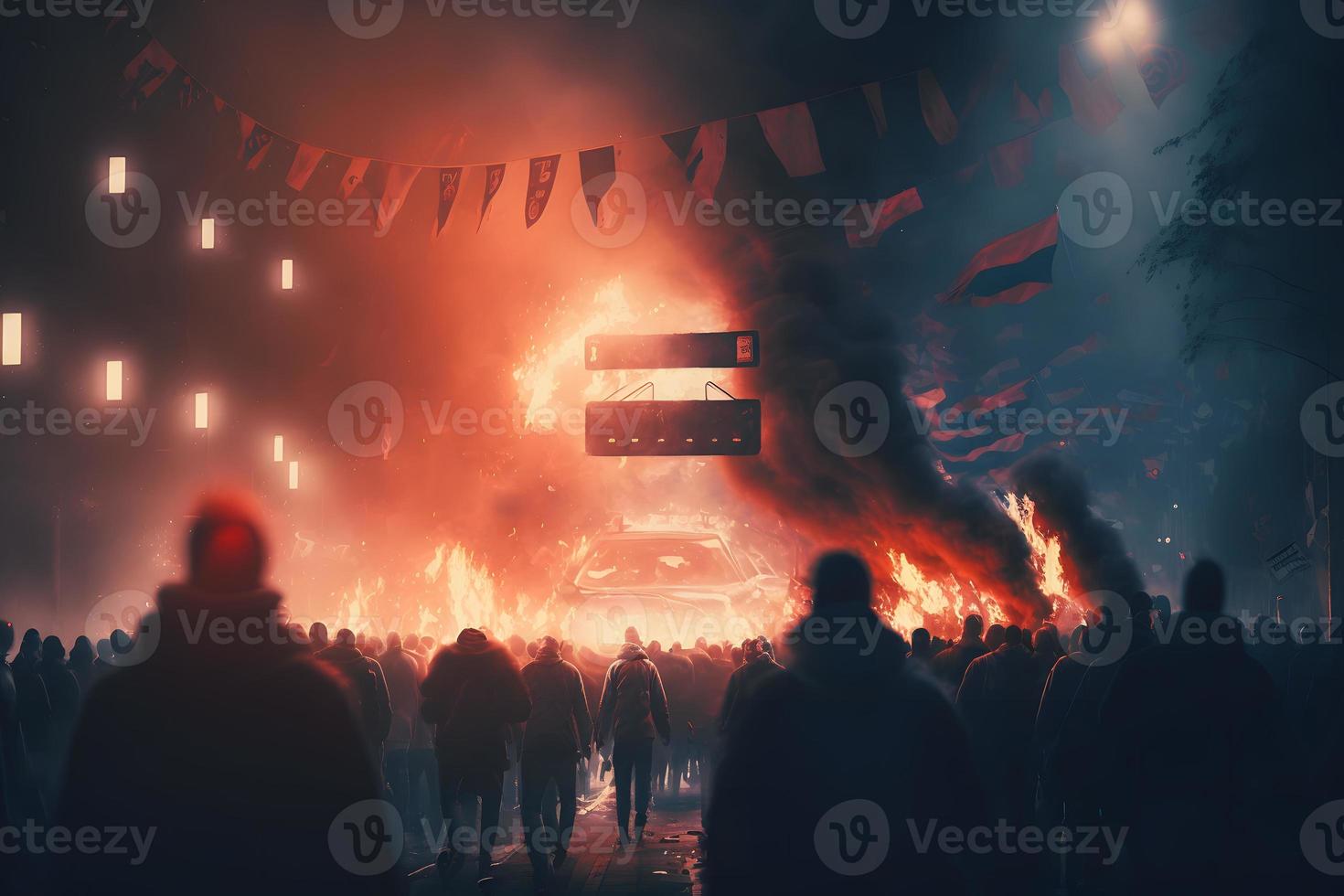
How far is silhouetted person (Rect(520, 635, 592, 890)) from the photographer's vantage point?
30.2 ft

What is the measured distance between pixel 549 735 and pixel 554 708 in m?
0.21

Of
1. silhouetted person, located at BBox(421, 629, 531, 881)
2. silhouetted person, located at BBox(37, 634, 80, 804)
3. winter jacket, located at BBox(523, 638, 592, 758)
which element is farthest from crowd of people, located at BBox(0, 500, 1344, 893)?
silhouetted person, located at BBox(37, 634, 80, 804)

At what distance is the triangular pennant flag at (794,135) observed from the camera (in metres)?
15.6

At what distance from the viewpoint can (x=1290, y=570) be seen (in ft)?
38.3

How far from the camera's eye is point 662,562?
64.2ft

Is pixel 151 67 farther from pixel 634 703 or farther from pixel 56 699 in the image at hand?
pixel 634 703

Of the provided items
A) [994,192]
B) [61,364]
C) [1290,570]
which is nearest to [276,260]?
[61,364]

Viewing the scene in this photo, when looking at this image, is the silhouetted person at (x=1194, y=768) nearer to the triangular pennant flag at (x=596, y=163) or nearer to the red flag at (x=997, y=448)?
the triangular pennant flag at (x=596, y=163)

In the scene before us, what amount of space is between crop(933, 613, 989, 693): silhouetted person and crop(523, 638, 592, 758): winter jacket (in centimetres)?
306

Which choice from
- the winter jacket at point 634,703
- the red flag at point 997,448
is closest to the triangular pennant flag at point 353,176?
the winter jacket at point 634,703

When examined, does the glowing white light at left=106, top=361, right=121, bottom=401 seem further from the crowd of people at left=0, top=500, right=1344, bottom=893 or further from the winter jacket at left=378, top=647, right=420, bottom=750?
the crowd of people at left=0, top=500, right=1344, bottom=893

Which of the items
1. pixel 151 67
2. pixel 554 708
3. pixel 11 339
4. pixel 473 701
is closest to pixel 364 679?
pixel 473 701

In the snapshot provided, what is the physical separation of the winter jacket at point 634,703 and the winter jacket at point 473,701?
178 cm

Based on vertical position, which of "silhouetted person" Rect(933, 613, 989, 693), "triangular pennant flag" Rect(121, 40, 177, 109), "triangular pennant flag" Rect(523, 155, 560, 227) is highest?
"triangular pennant flag" Rect(121, 40, 177, 109)
